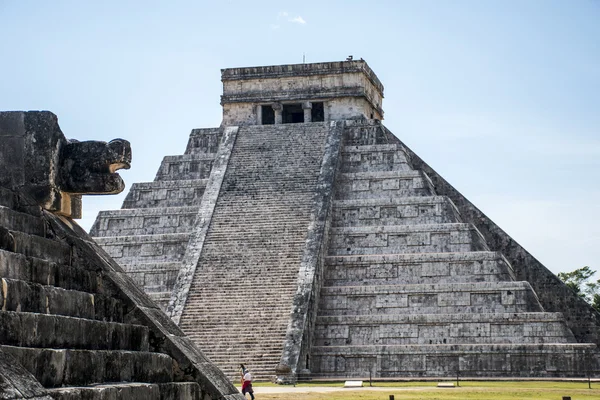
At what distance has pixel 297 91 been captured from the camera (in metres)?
30.8

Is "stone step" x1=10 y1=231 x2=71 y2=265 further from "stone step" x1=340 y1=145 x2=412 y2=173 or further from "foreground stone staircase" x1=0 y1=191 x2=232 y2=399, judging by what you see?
"stone step" x1=340 y1=145 x2=412 y2=173

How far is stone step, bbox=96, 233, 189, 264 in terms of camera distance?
1029 inches

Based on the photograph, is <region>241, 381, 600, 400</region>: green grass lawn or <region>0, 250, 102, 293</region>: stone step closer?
<region>0, 250, 102, 293</region>: stone step

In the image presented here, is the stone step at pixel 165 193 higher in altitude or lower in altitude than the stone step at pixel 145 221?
higher

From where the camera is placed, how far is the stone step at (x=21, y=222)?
7.99 metres

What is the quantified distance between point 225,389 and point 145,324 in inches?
40.1

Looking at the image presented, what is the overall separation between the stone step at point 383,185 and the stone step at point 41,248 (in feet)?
61.6

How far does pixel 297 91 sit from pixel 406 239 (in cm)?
736

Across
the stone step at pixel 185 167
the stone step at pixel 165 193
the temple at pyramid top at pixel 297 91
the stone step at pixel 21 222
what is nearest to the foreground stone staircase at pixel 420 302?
the stone step at pixel 165 193

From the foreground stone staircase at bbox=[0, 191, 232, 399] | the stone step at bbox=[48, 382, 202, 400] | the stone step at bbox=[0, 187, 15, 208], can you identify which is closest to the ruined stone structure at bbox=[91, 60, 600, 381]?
the stone step at bbox=[48, 382, 202, 400]

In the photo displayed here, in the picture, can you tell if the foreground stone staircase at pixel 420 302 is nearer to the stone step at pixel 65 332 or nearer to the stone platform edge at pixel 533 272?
the stone platform edge at pixel 533 272

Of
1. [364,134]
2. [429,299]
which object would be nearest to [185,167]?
[364,134]

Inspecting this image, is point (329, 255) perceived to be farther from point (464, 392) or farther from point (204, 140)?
point (464, 392)

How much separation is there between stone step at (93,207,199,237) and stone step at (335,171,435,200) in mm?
3992
